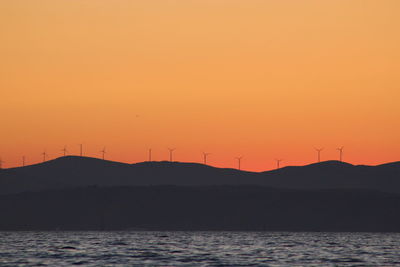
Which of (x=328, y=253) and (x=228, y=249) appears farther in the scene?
(x=228, y=249)

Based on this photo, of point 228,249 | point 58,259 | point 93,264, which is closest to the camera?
point 93,264

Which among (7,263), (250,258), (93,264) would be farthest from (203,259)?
(7,263)

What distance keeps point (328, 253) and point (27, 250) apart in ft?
166

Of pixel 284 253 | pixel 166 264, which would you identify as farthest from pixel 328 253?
pixel 166 264

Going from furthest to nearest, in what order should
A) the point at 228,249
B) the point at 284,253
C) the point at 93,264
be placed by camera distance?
1. the point at 228,249
2. the point at 284,253
3. the point at 93,264

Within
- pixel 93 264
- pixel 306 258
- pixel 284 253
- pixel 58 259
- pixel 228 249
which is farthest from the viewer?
pixel 228 249

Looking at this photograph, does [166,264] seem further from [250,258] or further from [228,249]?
[228,249]

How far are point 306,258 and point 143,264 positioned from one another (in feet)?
98.5

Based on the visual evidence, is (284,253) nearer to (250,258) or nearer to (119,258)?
(250,258)

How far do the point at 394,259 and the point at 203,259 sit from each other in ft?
98.0

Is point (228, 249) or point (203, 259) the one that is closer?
point (203, 259)

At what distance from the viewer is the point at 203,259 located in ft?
483

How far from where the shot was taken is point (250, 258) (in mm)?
152500

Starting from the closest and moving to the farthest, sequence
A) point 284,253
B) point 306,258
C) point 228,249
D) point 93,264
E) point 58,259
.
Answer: point 93,264
point 58,259
point 306,258
point 284,253
point 228,249
